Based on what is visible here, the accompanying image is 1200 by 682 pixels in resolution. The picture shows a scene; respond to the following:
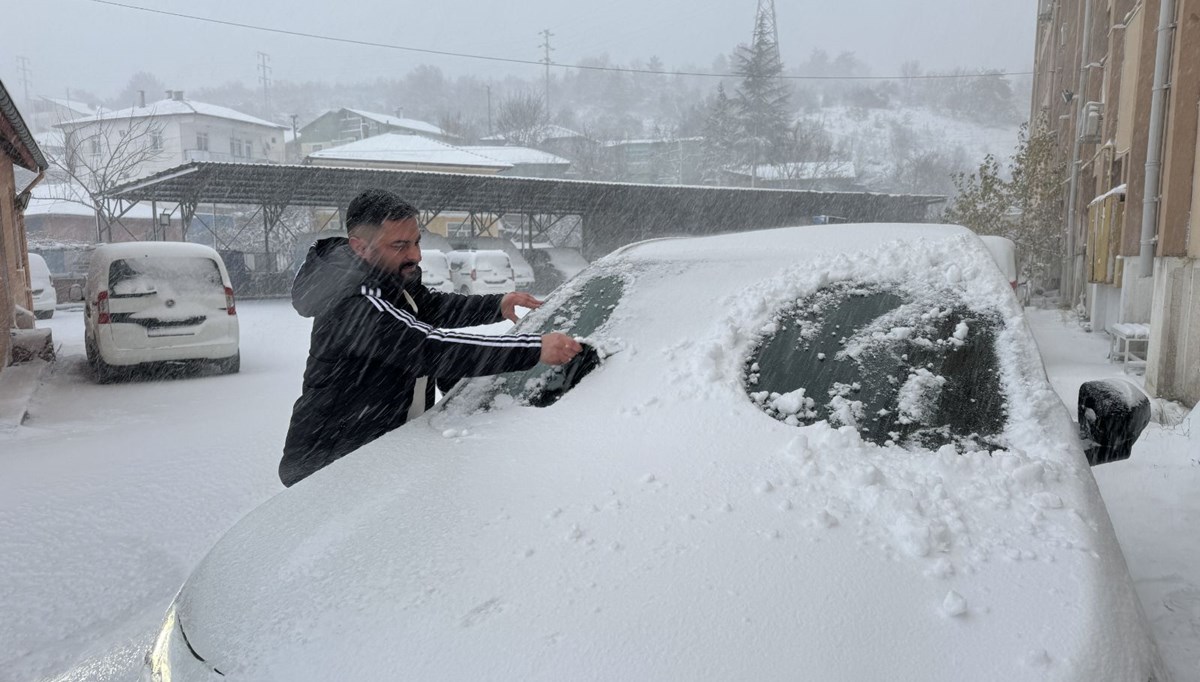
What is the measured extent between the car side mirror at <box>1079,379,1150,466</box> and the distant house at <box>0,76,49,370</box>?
9.69 meters

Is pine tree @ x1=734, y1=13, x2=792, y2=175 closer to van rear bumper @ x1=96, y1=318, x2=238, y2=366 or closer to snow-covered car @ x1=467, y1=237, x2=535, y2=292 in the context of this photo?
snow-covered car @ x1=467, y1=237, x2=535, y2=292

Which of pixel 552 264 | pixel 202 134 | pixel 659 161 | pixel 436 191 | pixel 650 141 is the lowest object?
pixel 552 264

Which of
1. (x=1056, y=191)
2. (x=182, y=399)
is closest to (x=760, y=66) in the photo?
(x=1056, y=191)

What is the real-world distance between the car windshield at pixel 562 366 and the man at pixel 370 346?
0.10 metres

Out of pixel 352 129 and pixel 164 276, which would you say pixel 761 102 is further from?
pixel 164 276

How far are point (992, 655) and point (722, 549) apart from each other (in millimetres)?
465

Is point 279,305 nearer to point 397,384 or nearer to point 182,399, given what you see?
point 182,399

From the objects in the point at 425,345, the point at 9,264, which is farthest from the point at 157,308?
the point at 425,345

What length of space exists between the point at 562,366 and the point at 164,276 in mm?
8483

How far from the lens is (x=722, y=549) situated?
1.53 meters

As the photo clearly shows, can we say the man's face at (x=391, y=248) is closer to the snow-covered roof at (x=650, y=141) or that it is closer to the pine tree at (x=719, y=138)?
the pine tree at (x=719, y=138)

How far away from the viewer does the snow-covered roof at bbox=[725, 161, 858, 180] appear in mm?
66125

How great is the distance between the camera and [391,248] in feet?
8.34

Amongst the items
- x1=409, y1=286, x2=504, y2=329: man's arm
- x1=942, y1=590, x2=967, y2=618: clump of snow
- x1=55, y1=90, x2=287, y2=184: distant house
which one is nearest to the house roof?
x1=409, y1=286, x2=504, y2=329: man's arm
